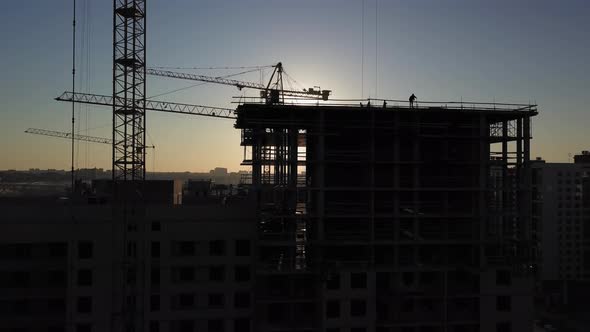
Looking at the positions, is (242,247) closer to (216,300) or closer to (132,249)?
(216,300)

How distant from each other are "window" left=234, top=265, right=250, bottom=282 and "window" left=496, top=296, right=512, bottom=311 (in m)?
18.6

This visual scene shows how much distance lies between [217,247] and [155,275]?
189 inches

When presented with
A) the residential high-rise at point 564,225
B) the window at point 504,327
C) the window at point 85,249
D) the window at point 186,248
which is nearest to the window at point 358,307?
the window at point 504,327

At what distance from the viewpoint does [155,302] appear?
32219 millimetres

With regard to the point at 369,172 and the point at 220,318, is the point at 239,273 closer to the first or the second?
the point at 220,318

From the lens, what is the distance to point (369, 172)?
32.5 metres

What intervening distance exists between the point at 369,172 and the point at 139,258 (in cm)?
1747

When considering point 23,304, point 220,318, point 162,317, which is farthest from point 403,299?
point 23,304

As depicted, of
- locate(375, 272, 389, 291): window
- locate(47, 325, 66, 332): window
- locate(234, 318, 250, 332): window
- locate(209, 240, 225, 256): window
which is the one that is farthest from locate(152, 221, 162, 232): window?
locate(375, 272, 389, 291): window

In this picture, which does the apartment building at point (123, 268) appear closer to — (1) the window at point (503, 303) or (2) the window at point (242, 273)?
(2) the window at point (242, 273)

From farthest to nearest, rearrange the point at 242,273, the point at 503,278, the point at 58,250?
the point at 503,278
the point at 242,273
the point at 58,250

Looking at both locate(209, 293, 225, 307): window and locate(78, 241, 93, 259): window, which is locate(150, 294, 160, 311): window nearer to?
locate(209, 293, 225, 307): window

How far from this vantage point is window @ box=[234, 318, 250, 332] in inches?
1307

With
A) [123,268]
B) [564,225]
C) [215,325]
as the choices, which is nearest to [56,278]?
[123,268]
